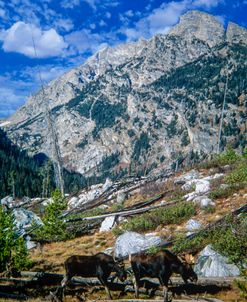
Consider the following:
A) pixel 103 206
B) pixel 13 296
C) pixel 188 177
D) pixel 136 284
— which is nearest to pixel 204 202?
pixel 188 177

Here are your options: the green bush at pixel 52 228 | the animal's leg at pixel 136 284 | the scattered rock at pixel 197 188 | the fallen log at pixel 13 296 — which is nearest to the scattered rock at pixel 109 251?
the green bush at pixel 52 228

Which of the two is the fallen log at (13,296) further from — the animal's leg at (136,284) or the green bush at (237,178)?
the green bush at (237,178)

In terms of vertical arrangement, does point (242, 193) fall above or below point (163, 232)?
above

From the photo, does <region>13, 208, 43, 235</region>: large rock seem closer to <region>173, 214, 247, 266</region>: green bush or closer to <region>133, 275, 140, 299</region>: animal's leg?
<region>173, 214, 247, 266</region>: green bush

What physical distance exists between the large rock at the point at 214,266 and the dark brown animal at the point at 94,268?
4348 millimetres

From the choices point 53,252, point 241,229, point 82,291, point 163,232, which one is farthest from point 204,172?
point 82,291

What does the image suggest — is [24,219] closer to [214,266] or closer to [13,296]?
[13,296]

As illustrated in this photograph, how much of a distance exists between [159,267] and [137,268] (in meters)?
0.83

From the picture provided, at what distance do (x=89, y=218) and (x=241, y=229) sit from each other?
16715 mm

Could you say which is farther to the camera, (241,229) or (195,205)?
(195,205)

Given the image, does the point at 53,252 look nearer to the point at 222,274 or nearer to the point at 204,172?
the point at 222,274

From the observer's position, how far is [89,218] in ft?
102

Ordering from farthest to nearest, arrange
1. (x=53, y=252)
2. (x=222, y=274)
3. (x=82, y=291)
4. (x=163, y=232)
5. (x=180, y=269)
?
1. (x=53, y=252)
2. (x=163, y=232)
3. (x=222, y=274)
4. (x=82, y=291)
5. (x=180, y=269)

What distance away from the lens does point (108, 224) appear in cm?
2905
